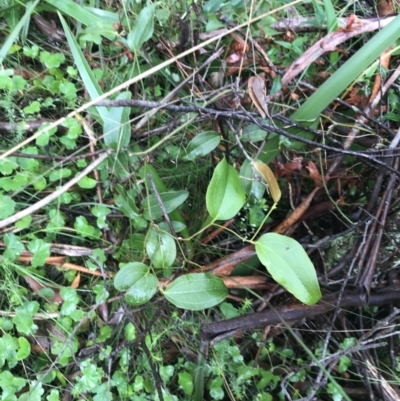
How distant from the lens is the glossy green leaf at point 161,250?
710 mm

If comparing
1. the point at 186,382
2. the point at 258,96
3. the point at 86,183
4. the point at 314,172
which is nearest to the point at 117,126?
the point at 86,183

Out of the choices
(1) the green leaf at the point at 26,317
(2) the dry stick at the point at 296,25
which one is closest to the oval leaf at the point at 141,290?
(1) the green leaf at the point at 26,317

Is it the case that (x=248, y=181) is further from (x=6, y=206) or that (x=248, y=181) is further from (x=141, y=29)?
(x=6, y=206)

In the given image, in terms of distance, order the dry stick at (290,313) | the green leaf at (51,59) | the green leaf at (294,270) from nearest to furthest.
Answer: the green leaf at (294,270)
the dry stick at (290,313)
the green leaf at (51,59)

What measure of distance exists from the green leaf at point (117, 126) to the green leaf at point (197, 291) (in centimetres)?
26

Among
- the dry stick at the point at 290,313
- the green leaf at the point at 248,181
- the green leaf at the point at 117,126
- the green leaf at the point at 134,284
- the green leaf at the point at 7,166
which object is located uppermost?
the green leaf at the point at 117,126

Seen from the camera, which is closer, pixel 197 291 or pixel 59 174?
pixel 197 291

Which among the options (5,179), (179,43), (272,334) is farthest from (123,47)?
(272,334)

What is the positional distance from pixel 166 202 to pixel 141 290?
15 centimetres

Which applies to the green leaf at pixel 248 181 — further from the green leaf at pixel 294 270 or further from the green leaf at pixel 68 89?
the green leaf at pixel 68 89

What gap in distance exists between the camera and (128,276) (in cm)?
70

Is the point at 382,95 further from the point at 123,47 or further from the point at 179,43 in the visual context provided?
the point at 123,47

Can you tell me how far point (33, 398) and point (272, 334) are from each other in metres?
0.45

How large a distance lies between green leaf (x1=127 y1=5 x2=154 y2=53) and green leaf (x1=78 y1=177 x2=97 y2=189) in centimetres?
25
